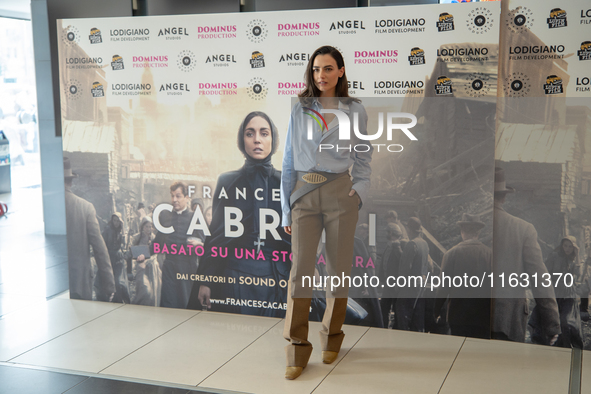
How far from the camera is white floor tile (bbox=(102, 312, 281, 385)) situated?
2.83 m

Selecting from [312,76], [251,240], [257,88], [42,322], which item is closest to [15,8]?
[42,322]

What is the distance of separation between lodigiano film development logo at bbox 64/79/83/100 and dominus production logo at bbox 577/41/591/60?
3.06 meters

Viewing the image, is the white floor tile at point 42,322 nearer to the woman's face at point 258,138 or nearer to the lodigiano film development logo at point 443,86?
the woman's face at point 258,138

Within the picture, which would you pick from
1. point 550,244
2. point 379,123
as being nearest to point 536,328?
point 550,244

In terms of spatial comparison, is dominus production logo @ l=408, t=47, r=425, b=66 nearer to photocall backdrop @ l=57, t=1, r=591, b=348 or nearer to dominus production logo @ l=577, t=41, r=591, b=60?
photocall backdrop @ l=57, t=1, r=591, b=348

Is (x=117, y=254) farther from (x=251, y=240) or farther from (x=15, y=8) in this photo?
(x=15, y=8)

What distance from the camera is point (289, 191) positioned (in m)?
2.85

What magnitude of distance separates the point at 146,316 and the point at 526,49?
2.79 meters

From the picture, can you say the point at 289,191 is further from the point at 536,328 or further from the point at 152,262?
the point at 536,328

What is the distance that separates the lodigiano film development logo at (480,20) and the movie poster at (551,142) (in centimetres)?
8

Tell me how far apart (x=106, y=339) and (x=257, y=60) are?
6.22 ft

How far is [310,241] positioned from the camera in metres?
2.79

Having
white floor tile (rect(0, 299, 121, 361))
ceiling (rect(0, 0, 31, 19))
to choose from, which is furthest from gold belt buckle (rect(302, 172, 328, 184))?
ceiling (rect(0, 0, 31, 19))

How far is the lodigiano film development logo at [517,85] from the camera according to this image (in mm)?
3047
